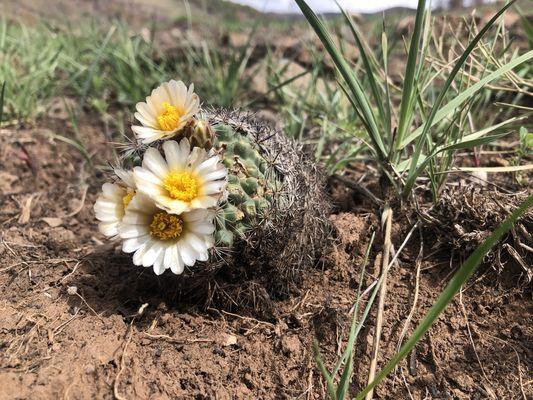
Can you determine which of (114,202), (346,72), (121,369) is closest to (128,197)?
(114,202)

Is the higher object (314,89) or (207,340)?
(314,89)

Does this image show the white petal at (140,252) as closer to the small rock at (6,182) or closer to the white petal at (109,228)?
the white petal at (109,228)

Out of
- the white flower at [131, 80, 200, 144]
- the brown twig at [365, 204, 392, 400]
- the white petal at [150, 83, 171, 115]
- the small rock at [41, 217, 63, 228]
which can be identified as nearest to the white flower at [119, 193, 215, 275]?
→ the white flower at [131, 80, 200, 144]

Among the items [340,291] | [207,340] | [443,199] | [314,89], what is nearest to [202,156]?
[207,340]

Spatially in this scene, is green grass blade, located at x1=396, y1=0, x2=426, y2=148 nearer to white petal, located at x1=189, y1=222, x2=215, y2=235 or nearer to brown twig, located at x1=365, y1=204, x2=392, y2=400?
brown twig, located at x1=365, y1=204, x2=392, y2=400

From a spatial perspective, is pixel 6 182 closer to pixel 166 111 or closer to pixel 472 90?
pixel 166 111

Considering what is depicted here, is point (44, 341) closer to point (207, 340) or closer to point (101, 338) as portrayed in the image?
point (101, 338)
